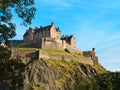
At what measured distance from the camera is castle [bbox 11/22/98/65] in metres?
86.6

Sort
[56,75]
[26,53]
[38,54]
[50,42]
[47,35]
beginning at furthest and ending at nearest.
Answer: [47,35]
[50,42]
[26,53]
[38,54]
[56,75]

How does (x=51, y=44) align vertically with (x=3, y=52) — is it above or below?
above

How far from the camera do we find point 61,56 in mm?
80812

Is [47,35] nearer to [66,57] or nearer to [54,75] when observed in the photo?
[66,57]

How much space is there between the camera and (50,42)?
8731 centimetres

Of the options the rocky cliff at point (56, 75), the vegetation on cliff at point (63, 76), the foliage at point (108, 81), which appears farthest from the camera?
the foliage at point (108, 81)

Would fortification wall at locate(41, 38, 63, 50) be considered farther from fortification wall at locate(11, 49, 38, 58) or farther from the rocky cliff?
fortification wall at locate(11, 49, 38, 58)

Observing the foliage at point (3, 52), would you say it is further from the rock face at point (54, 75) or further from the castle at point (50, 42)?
the castle at point (50, 42)

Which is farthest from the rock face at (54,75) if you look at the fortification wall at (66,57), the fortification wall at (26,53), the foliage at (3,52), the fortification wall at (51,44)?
the foliage at (3,52)

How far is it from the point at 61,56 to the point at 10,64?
162 feet

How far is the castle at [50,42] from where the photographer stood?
86613mm

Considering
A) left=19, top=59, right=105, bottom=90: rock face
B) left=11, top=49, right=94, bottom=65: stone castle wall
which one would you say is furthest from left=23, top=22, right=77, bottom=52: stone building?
left=19, top=59, right=105, bottom=90: rock face

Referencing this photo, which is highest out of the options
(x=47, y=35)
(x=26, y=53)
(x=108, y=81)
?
(x=47, y=35)

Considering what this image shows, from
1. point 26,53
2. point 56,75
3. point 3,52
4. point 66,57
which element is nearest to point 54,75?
point 56,75
